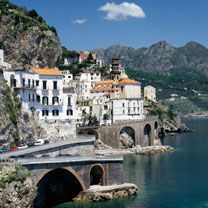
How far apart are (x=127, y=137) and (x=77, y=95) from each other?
2335 centimetres

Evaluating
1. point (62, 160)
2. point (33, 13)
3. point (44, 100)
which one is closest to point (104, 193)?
point (62, 160)

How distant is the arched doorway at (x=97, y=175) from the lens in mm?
78438

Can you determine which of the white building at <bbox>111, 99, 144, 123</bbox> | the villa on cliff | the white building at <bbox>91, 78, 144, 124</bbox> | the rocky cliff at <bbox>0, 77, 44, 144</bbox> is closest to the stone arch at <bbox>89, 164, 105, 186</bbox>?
the rocky cliff at <bbox>0, 77, 44, 144</bbox>

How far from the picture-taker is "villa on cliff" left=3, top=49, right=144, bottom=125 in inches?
4038

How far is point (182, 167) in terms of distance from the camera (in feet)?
356

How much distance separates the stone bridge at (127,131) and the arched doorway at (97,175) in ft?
166

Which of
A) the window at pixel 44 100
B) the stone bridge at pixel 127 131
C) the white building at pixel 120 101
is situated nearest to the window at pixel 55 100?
the window at pixel 44 100

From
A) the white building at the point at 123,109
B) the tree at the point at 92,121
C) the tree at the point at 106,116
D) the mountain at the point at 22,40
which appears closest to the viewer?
the mountain at the point at 22,40

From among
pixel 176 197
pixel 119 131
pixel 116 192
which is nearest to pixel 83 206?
pixel 116 192

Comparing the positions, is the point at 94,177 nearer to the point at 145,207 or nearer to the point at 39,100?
the point at 145,207

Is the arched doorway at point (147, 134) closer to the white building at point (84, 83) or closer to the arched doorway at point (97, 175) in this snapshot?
the white building at point (84, 83)

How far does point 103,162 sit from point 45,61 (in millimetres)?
61844

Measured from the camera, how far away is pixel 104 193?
75000 mm

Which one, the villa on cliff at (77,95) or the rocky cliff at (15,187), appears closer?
the rocky cliff at (15,187)
